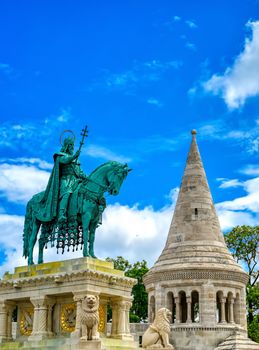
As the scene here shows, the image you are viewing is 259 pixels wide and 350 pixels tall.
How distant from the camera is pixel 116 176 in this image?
22188 millimetres

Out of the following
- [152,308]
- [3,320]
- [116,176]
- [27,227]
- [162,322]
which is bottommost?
[162,322]

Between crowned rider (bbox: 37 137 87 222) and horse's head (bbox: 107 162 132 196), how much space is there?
1121 millimetres

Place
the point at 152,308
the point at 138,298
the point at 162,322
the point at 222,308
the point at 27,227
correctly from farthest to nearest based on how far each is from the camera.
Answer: the point at 138,298 < the point at 152,308 < the point at 222,308 < the point at 27,227 < the point at 162,322

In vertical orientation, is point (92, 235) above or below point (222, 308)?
above

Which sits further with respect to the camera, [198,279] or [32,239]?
[198,279]

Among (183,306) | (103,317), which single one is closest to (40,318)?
(103,317)

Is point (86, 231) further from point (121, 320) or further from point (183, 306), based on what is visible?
point (183, 306)

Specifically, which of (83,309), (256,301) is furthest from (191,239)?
(83,309)

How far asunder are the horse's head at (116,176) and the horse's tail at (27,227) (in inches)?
128

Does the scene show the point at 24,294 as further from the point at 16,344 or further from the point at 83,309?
the point at 83,309

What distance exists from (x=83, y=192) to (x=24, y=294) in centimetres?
368

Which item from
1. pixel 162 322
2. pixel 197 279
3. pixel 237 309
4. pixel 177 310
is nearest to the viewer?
pixel 162 322

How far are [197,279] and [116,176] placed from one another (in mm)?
16760

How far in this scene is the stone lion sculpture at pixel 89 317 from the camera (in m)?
19.7
